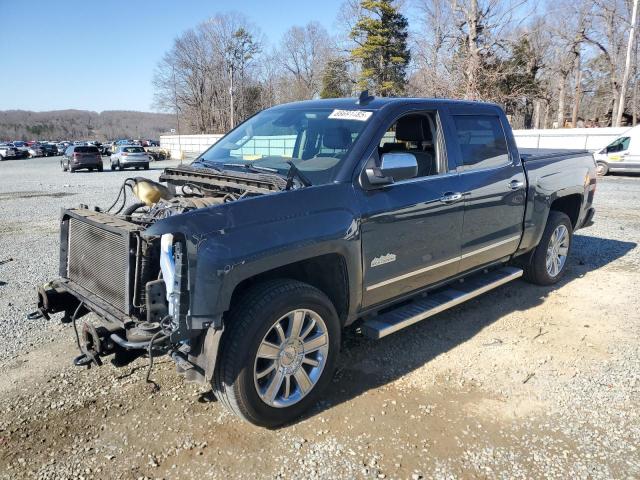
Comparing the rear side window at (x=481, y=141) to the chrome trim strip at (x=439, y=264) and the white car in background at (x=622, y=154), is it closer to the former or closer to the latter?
the chrome trim strip at (x=439, y=264)

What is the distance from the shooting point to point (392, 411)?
3.31m

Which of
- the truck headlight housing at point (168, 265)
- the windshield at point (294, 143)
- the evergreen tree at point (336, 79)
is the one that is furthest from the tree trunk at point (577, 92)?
the truck headlight housing at point (168, 265)

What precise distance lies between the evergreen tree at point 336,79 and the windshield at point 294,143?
48152mm

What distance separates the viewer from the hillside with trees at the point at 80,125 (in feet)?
477

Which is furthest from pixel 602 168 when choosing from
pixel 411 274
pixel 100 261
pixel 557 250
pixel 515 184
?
pixel 100 261

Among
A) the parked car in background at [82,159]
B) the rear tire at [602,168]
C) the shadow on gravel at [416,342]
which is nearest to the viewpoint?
the shadow on gravel at [416,342]

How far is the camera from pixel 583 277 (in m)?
6.20

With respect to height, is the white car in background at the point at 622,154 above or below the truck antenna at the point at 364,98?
above

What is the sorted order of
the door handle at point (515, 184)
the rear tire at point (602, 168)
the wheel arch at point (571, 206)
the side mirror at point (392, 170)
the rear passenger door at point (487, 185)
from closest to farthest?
the side mirror at point (392, 170) → the rear passenger door at point (487, 185) → the door handle at point (515, 184) → the wheel arch at point (571, 206) → the rear tire at point (602, 168)

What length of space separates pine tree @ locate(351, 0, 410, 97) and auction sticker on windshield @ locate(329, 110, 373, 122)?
43703 mm

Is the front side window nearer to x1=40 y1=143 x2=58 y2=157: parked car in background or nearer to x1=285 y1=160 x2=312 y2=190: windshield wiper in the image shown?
x1=285 y1=160 x2=312 y2=190: windshield wiper

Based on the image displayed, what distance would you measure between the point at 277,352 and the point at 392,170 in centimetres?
149

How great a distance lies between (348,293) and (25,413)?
232cm

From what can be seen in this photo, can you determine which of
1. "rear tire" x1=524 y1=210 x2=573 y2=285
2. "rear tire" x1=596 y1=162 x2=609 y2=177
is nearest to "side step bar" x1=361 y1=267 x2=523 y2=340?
"rear tire" x1=524 y1=210 x2=573 y2=285
